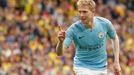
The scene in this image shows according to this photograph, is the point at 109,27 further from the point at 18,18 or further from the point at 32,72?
the point at 18,18

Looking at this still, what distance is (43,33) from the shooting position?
2112cm

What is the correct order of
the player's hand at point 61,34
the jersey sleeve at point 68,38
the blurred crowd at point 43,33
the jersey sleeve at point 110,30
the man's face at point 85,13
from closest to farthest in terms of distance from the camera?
the player's hand at point 61,34
the man's face at point 85,13
the jersey sleeve at point 68,38
the jersey sleeve at point 110,30
the blurred crowd at point 43,33

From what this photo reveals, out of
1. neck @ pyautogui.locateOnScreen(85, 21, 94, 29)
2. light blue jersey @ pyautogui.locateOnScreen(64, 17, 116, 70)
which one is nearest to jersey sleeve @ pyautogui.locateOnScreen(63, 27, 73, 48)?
light blue jersey @ pyautogui.locateOnScreen(64, 17, 116, 70)

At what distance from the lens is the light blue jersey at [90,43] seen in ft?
36.4

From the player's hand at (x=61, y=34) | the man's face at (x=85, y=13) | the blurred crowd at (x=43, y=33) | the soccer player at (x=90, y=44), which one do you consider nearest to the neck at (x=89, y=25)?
the soccer player at (x=90, y=44)

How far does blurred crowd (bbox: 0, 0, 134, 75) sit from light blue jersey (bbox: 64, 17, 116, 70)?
6929 mm

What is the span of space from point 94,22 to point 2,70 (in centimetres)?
759

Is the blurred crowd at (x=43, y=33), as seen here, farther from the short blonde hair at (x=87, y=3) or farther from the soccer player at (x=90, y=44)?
the short blonde hair at (x=87, y=3)

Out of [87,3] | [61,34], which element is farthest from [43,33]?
[61,34]

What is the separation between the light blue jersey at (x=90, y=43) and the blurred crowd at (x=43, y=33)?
273 inches

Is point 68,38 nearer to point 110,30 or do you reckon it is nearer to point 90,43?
point 90,43

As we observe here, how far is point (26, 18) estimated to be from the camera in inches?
854

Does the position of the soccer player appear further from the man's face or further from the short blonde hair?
the short blonde hair

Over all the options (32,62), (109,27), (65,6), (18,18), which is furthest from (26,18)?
(109,27)
